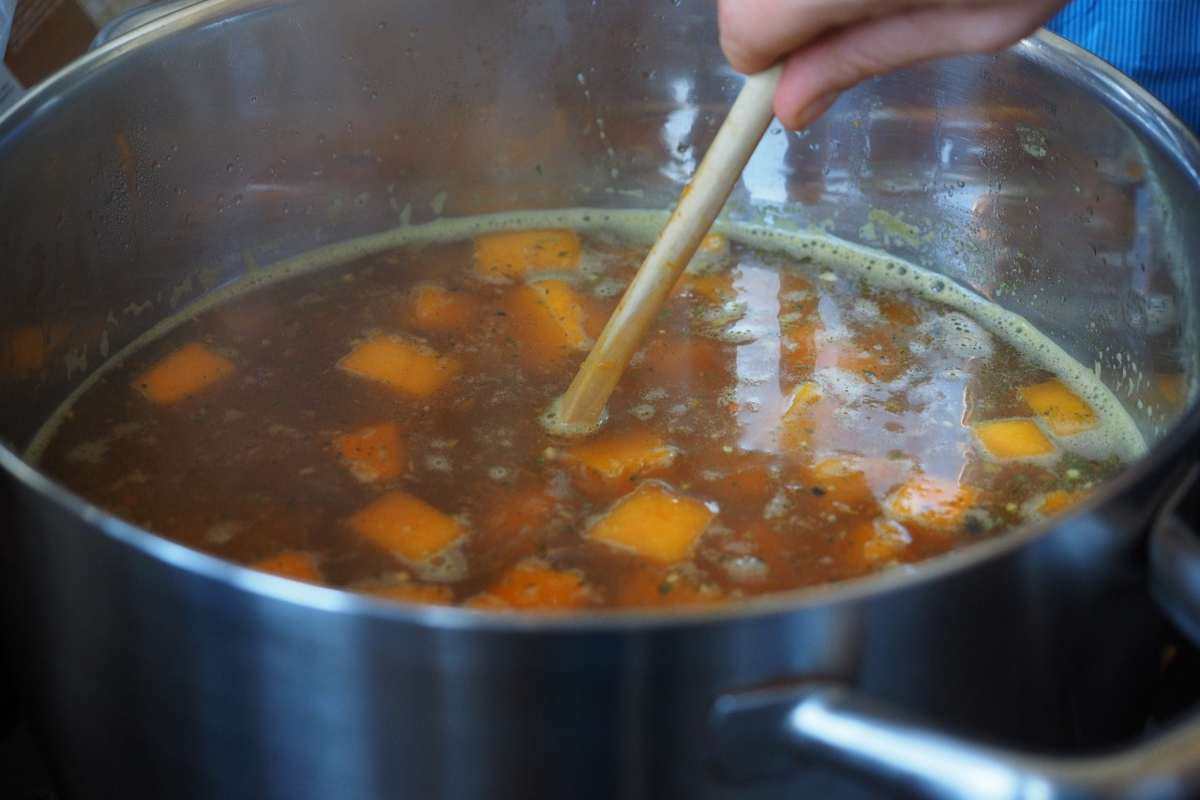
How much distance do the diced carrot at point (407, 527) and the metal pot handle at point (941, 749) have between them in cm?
58

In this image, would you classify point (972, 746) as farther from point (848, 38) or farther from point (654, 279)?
point (654, 279)

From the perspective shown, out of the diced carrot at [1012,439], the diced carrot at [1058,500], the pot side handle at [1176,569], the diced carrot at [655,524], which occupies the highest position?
the pot side handle at [1176,569]

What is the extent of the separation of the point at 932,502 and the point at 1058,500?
143 mm

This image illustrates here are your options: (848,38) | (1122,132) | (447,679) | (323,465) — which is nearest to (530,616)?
(447,679)

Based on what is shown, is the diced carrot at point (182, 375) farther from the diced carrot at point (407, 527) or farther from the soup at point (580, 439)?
the diced carrot at point (407, 527)

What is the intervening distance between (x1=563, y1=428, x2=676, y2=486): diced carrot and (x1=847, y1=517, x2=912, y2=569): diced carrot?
218 mm

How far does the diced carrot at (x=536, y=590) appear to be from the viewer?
1242 millimetres

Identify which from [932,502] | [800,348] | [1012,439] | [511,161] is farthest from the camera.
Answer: [511,161]

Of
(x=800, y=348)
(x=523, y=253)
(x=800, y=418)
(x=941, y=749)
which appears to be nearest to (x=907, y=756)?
(x=941, y=749)

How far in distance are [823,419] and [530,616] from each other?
834 mm

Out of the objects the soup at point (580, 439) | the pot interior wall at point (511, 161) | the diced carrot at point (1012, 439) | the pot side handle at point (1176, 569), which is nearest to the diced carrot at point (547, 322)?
the soup at point (580, 439)

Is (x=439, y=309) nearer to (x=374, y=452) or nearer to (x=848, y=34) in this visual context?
(x=374, y=452)

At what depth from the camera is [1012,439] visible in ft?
4.98

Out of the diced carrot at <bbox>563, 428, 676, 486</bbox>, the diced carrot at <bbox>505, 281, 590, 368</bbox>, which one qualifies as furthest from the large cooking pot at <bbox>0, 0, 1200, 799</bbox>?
the diced carrot at <bbox>563, 428, 676, 486</bbox>
